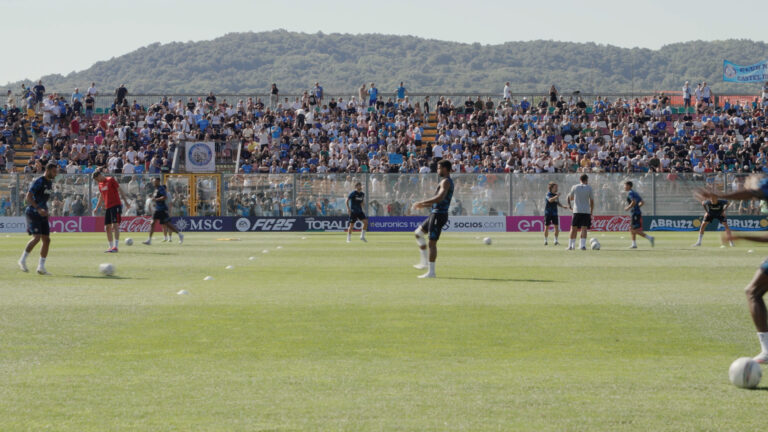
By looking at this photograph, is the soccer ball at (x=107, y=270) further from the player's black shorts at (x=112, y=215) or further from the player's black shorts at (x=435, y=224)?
the player's black shorts at (x=112, y=215)

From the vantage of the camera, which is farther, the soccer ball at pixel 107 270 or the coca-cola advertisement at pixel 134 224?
the coca-cola advertisement at pixel 134 224

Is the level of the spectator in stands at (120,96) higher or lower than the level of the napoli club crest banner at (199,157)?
higher

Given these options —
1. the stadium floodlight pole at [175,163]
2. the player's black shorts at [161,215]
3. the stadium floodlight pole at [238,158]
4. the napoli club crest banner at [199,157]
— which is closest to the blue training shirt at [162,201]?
the player's black shorts at [161,215]

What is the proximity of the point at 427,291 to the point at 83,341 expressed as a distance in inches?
277

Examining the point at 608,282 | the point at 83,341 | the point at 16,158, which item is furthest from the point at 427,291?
the point at 16,158

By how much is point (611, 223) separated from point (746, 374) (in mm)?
38919

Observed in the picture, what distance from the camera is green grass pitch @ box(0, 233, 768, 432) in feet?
24.4

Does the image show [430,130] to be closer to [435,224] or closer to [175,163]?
[175,163]

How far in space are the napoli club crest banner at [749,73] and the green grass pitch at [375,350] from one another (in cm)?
4528

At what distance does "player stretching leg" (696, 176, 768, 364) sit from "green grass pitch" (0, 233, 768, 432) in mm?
610

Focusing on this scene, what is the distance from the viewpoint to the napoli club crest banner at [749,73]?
61906 millimetres

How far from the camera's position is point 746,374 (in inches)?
327

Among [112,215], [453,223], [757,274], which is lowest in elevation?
[453,223]

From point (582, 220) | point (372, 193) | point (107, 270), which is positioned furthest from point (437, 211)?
point (372, 193)
